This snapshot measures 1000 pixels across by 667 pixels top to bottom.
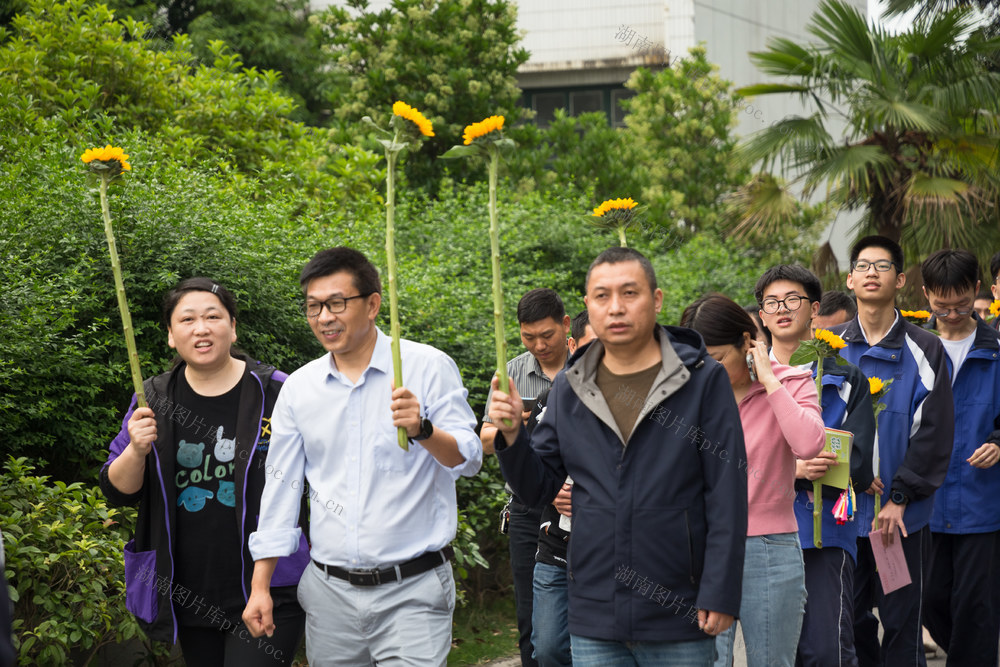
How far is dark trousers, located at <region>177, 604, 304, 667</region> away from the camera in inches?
161

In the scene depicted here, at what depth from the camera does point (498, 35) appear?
17281 millimetres

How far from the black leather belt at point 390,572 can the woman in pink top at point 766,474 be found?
48.8 inches

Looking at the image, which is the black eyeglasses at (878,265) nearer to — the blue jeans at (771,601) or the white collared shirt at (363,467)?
the blue jeans at (771,601)

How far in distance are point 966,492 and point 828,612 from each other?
5.85ft

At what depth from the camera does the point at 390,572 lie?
3.70 m

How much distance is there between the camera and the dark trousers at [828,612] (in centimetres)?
458

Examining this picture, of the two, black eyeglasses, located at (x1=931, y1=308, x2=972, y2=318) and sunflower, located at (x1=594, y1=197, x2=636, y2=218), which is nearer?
sunflower, located at (x1=594, y1=197, x2=636, y2=218)

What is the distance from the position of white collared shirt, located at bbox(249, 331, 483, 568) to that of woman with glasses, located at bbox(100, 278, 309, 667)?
0.31 metres

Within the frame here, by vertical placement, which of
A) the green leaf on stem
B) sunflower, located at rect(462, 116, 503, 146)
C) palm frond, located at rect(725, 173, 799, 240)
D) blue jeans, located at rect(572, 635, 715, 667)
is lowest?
blue jeans, located at rect(572, 635, 715, 667)

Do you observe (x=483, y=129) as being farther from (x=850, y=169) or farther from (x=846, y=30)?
(x=846, y=30)

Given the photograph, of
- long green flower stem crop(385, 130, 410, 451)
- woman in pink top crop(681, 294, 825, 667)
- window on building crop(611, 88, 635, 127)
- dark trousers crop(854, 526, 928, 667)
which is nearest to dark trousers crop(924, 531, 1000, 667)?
dark trousers crop(854, 526, 928, 667)

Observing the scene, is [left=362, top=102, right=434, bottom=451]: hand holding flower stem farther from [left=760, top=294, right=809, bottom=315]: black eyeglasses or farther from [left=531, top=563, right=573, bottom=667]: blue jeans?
[left=760, top=294, right=809, bottom=315]: black eyeglasses

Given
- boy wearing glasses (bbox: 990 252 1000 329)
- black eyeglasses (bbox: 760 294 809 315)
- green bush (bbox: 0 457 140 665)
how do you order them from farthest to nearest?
boy wearing glasses (bbox: 990 252 1000 329) < black eyeglasses (bbox: 760 294 809 315) < green bush (bbox: 0 457 140 665)

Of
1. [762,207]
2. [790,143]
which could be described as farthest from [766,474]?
[762,207]
